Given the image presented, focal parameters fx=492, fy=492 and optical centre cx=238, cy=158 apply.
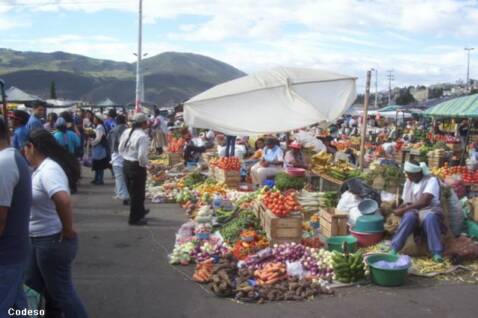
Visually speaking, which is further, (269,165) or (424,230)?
(269,165)

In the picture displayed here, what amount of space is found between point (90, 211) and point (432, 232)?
20.9ft

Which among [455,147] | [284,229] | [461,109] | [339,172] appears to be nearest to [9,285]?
[284,229]

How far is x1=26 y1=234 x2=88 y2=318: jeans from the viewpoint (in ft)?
11.9

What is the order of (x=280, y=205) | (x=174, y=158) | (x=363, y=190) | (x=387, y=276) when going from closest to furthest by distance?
(x=387, y=276) < (x=280, y=205) < (x=363, y=190) < (x=174, y=158)

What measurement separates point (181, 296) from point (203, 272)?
0.60m

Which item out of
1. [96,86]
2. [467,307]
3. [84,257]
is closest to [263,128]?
[84,257]

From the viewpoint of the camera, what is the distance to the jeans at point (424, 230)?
258 inches

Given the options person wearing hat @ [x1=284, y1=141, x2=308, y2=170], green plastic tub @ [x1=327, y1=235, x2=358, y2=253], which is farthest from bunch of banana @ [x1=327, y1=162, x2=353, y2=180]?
green plastic tub @ [x1=327, y1=235, x2=358, y2=253]

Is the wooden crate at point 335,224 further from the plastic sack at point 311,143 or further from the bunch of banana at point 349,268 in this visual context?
the plastic sack at point 311,143

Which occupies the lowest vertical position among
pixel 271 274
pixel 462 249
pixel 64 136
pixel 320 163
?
pixel 271 274

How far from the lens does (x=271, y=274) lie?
233 inches

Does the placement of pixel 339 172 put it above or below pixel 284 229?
above

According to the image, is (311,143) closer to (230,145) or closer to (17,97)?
(230,145)

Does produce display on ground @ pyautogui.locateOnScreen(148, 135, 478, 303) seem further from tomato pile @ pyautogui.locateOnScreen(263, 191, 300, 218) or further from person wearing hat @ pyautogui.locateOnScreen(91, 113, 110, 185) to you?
person wearing hat @ pyautogui.locateOnScreen(91, 113, 110, 185)
